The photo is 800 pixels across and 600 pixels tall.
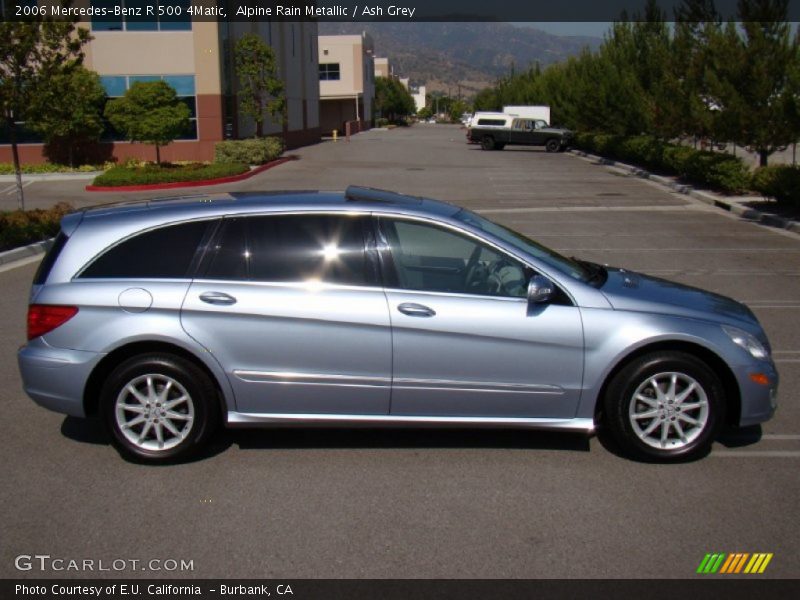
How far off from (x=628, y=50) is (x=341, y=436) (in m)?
32.1

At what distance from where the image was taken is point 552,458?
5.44 meters

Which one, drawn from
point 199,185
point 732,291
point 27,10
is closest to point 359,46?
point 199,185

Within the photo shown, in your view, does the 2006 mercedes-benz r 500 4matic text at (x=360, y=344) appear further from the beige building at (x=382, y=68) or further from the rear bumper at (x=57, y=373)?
the beige building at (x=382, y=68)

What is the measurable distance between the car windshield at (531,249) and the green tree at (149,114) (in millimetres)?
26682

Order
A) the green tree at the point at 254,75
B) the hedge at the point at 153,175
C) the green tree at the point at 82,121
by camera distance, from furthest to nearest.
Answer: the green tree at the point at 254,75
the green tree at the point at 82,121
the hedge at the point at 153,175

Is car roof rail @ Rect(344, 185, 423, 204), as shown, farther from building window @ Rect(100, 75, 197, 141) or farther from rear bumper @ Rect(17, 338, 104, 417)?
building window @ Rect(100, 75, 197, 141)

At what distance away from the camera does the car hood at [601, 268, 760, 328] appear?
17.3 ft

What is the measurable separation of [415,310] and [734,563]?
216 centimetres

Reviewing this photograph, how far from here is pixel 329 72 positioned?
81750mm

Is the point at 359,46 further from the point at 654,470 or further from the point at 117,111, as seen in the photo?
the point at 654,470

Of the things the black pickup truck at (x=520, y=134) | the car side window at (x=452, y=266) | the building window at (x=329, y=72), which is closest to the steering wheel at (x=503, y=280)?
the car side window at (x=452, y=266)

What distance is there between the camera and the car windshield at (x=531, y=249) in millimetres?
5500

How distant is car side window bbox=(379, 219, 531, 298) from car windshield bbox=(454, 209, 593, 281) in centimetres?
14

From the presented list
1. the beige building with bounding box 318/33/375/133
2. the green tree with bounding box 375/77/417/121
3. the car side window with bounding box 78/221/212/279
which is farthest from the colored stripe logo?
the green tree with bounding box 375/77/417/121
